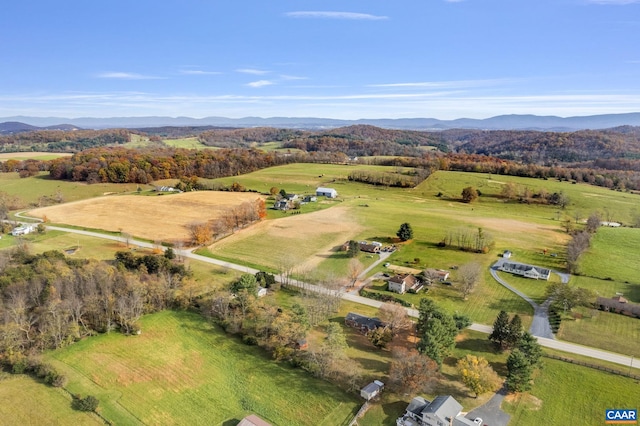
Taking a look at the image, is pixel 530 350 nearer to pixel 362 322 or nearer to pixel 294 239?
pixel 362 322

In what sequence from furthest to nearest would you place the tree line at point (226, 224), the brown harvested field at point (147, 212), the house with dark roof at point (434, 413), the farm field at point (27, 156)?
the farm field at point (27, 156)
the brown harvested field at point (147, 212)
the tree line at point (226, 224)
the house with dark roof at point (434, 413)

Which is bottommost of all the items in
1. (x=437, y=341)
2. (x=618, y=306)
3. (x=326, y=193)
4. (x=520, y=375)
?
(x=520, y=375)

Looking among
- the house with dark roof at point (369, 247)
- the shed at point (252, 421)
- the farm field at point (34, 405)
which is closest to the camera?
the shed at point (252, 421)

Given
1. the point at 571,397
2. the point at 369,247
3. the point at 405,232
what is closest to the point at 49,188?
the point at 369,247

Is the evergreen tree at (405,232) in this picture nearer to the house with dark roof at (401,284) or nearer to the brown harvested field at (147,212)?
the house with dark roof at (401,284)

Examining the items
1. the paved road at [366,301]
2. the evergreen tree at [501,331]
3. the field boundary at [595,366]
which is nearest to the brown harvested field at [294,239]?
the paved road at [366,301]

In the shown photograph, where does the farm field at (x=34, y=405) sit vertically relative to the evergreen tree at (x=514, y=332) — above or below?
below
